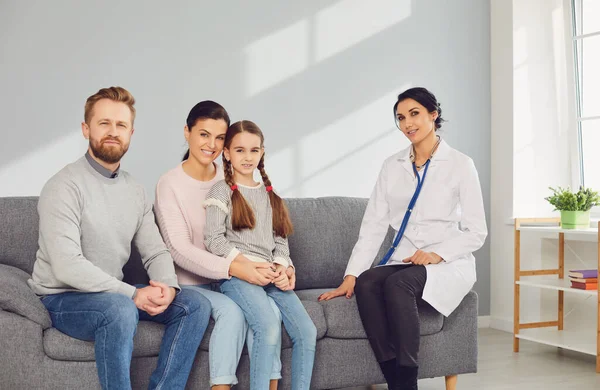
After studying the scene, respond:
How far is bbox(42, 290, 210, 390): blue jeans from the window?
9.75ft

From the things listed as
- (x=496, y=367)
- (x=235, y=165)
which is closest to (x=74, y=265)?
(x=235, y=165)

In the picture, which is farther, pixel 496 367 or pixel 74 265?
pixel 496 367

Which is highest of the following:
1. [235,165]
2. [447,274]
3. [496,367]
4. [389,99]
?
[389,99]

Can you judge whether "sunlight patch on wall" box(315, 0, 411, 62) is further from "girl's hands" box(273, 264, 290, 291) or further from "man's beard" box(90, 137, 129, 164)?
"man's beard" box(90, 137, 129, 164)

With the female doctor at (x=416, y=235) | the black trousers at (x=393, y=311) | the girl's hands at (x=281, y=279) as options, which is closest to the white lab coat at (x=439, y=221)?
the female doctor at (x=416, y=235)

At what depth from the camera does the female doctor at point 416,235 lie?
2.63m

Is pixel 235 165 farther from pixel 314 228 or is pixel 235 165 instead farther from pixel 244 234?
pixel 314 228

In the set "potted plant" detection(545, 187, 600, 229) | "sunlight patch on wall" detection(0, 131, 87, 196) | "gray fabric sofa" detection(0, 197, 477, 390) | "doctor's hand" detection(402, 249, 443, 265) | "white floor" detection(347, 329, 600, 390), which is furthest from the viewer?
"potted plant" detection(545, 187, 600, 229)

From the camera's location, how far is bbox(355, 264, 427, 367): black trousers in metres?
2.54

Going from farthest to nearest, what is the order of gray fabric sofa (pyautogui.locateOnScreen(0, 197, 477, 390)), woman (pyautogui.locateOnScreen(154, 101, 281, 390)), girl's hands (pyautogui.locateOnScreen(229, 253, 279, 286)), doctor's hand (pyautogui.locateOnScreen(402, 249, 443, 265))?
1. doctor's hand (pyautogui.locateOnScreen(402, 249, 443, 265))
2. girl's hands (pyautogui.locateOnScreen(229, 253, 279, 286))
3. woman (pyautogui.locateOnScreen(154, 101, 281, 390))
4. gray fabric sofa (pyautogui.locateOnScreen(0, 197, 477, 390))

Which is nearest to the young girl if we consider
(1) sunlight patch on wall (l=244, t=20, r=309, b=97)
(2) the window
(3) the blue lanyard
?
(3) the blue lanyard

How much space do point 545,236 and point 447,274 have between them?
1733 millimetres

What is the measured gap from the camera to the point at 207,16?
375 cm

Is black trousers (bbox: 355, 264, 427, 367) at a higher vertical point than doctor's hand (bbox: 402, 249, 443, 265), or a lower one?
lower
